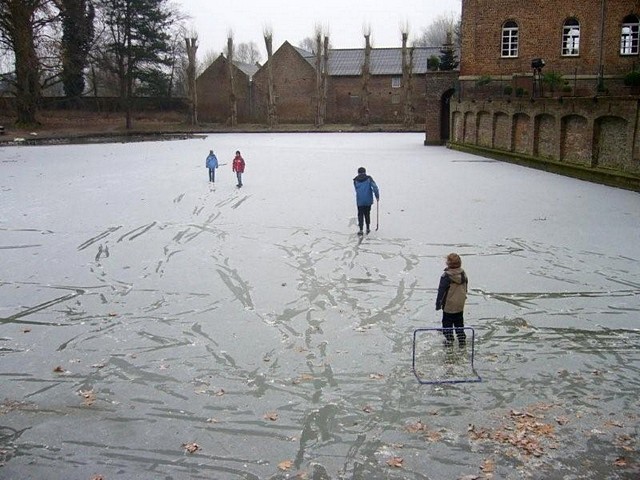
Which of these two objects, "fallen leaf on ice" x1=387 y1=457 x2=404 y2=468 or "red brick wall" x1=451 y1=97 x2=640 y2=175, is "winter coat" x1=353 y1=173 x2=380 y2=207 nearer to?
"fallen leaf on ice" x1=387 y1=457 x2=404 y2=468

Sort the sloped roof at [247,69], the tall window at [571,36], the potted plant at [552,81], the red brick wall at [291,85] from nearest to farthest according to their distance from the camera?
the potted plant at [552,81] < the tall window at [571,36] < the red brick wall at [291,85] < the sloped roof at [247,69]

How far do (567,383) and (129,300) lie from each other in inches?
261

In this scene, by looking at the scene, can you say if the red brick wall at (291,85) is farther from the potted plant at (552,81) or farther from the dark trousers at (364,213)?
the dark trousers at (364,213)

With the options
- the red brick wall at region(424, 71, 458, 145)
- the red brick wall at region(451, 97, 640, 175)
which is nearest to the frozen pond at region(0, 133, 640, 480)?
the red brick wall at region(451, 97, 640, 175)

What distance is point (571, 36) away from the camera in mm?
35938

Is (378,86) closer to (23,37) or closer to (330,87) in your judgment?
(330,87)

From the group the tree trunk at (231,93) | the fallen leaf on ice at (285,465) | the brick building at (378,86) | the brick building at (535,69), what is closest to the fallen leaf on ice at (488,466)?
the fallen leaf on ice at (285,465)

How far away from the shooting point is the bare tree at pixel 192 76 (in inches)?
2518

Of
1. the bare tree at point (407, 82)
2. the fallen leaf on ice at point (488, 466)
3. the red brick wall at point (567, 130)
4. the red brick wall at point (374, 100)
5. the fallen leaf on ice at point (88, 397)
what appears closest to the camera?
the fallen leaf on ice at point (488, 466)

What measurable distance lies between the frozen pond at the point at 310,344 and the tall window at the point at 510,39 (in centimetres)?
2200

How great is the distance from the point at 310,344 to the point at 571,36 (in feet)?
111

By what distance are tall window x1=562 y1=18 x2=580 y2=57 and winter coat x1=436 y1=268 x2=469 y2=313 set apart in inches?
1286

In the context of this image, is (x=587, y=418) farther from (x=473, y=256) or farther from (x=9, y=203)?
(x=9, y=203)

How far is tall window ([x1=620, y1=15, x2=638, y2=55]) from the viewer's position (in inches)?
1367
